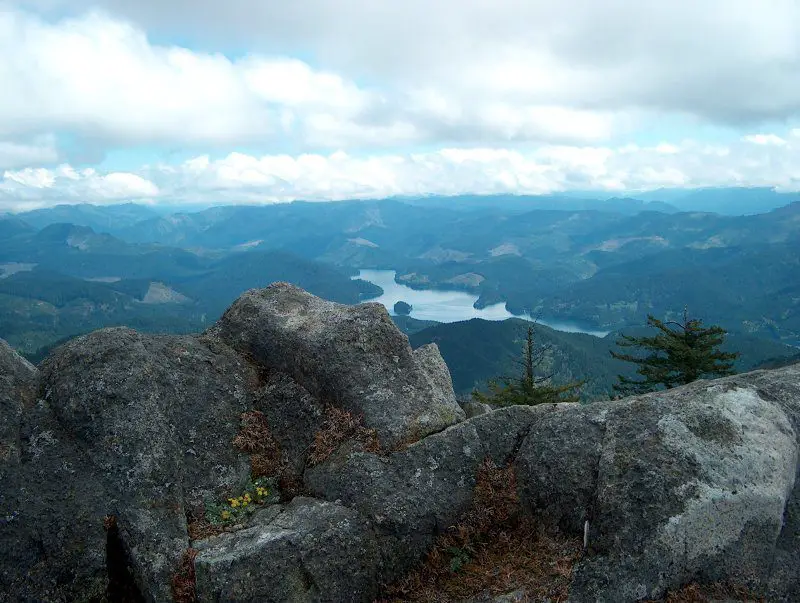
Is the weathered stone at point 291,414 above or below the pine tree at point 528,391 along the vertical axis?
above

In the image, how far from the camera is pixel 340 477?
36.9ft

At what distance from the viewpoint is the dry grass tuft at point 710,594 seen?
27.7 feet

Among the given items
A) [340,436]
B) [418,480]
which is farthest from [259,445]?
[418,480]

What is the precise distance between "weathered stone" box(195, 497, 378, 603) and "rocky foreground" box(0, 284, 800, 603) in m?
0.03

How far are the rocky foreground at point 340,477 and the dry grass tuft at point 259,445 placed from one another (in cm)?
4

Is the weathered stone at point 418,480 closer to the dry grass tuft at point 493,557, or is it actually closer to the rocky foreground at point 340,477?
the rocky foreground at point 340,477

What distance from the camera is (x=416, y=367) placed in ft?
45.7

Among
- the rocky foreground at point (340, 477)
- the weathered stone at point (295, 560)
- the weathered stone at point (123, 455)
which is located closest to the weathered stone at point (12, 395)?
the rocky foreground at point (340, 477)

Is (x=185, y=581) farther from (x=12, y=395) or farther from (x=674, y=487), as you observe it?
(x=674, y=487)

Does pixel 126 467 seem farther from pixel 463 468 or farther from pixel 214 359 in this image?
pixel 463 468

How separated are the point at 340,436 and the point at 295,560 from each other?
3.12 metres

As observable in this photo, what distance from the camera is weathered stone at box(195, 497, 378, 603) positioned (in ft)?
30.6

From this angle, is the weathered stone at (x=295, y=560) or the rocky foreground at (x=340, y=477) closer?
the rocky foreground at (x=340, y=477)

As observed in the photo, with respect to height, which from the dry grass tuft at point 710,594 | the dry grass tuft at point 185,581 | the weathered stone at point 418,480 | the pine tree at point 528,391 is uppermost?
the weathered stone at point 418,480
